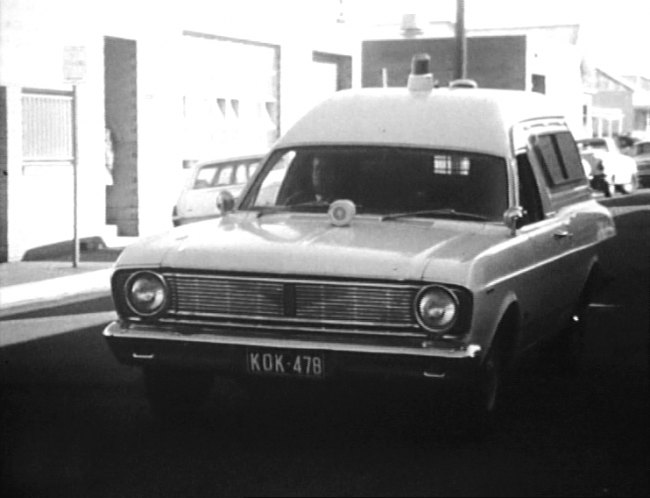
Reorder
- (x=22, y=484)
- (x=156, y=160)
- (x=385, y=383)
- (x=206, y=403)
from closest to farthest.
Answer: (x=22, y=484)
(x=385, y=383)
(x=206, y=403)
(x=156, y=160)

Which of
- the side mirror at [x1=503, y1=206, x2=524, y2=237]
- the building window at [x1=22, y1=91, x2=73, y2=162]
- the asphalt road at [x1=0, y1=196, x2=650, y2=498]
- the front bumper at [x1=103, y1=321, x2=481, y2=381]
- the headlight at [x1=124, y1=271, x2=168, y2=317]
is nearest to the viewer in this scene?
the asphalt road at [x1=0, y1=196, x2=650, y2=498]

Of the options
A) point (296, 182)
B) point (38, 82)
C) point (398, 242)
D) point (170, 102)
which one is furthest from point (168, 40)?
point (398, 242)

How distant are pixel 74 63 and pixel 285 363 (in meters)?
11.6

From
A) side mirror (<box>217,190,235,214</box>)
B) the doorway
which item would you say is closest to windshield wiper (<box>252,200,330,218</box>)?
side mirror (<box>217,190,235,214</box>)

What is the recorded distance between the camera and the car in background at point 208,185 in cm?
1726

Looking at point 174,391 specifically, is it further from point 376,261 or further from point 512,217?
point 512,217

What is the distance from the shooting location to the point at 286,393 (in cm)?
896

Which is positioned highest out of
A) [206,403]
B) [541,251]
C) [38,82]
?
[38,82]

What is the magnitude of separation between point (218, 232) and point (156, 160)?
1686 cm

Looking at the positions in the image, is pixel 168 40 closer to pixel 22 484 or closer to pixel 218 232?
pixel 218 232

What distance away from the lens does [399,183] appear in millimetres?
8609

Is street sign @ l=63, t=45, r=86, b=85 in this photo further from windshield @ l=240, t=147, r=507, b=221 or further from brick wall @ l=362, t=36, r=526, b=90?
brick wall @ l=362, t=36, r=526, b=90

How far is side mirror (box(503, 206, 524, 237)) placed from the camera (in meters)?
8.05

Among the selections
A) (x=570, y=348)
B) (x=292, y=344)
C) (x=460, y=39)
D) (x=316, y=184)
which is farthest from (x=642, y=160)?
(x=292, y=344)
